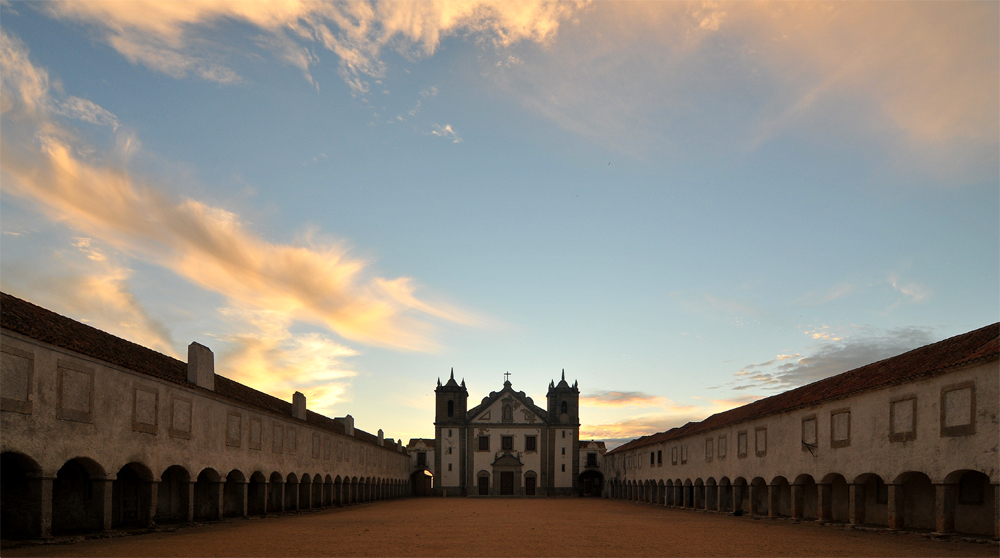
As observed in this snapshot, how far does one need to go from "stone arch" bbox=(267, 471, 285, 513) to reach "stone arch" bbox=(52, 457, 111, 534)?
11029mm

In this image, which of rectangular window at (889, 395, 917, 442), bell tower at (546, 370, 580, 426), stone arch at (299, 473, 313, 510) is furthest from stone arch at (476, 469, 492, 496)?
rectangular window at (889, 395, 917, 442)

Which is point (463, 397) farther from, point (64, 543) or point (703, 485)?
point (64, 543)

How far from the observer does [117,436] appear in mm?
18469

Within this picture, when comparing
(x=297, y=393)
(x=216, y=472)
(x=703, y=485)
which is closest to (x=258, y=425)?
(x=216, y=472)

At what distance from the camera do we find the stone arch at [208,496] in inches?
956

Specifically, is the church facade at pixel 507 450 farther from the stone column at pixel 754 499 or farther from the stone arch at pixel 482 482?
the stone column at pixel 754 499

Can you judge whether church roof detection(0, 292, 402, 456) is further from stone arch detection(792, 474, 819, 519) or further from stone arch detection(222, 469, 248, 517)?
stone arch detection(792, 474, 819, 519)

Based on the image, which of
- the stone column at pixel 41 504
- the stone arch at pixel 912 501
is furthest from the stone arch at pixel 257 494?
the stone arch at pixel 912 501

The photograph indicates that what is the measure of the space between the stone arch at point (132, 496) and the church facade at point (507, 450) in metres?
46.5

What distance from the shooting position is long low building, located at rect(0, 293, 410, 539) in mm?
15500

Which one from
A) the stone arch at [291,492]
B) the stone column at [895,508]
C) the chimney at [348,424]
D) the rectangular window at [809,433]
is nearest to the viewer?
the stone column at [895,508]

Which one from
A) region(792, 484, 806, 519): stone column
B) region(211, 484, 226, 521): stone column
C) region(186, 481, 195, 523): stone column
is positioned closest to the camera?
region(186, 481, 195, 523): stone column

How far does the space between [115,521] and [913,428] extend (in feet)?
74.5

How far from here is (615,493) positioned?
64.4 metres
